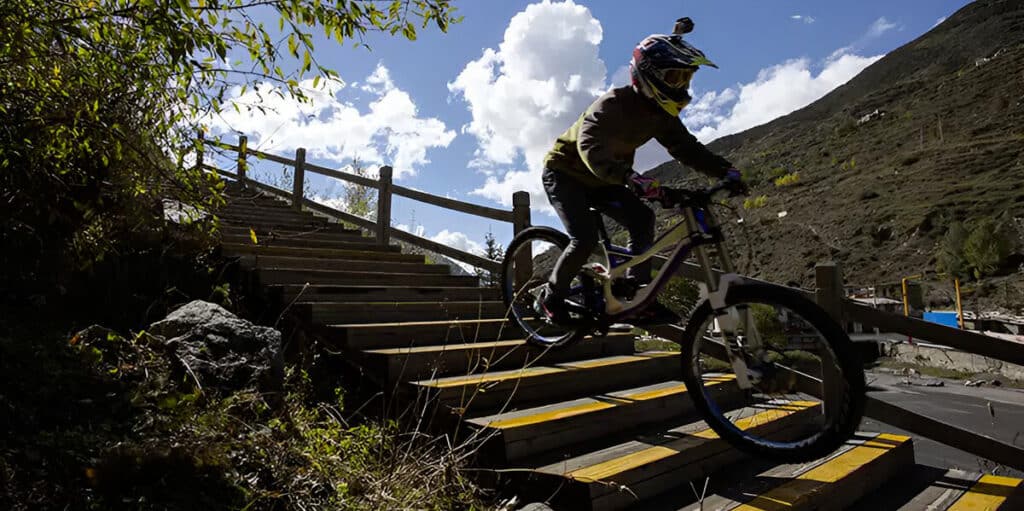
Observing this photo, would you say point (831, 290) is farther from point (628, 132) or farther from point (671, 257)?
point (628, 132)

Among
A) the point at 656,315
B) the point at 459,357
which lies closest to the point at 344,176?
the point at 459,357

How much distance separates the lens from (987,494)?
9.96 ft

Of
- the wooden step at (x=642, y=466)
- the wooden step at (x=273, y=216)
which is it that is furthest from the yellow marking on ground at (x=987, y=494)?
the wooden step at (x=273, y=216)

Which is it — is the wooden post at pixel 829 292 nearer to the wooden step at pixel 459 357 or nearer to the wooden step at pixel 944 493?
the wooden step at pixel 944 493

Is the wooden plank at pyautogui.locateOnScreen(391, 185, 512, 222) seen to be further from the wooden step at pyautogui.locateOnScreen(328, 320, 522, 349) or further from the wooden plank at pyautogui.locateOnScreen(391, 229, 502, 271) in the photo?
the wooden step at pyautogui.locateOnScreen(328, 320, 522, 349)

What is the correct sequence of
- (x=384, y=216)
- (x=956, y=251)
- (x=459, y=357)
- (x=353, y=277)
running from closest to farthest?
1. (x=459, y=357)
2. (x=353, y=277)
3. (x=384, y=216)
4. (x=956, y=251)

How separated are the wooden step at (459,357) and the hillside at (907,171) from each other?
13.1 meters

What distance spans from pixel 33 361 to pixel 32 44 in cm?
162

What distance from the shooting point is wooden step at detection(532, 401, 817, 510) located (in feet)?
7.58

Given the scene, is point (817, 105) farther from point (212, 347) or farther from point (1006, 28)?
point (212, 347)

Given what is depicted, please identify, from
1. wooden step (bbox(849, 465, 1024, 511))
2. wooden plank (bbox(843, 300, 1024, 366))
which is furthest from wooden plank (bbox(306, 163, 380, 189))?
wooden step (bbox(849, 465, 1024, 511))

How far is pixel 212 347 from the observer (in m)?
3.13

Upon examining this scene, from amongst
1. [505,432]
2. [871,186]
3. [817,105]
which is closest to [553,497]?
[505,432]

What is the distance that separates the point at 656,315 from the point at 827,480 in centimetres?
119
